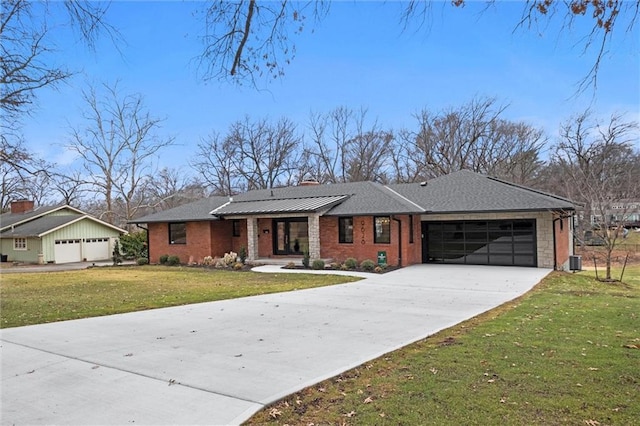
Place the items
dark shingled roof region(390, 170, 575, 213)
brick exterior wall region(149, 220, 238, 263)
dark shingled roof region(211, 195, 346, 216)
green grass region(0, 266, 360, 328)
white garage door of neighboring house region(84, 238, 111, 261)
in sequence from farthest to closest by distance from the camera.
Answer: white garage door of neighboring house region(84, 238, 111, 261)
brick exterior wall region(149, 220, 238, 263)
dark shingled roof region(211, 195, 346, 216)
dark shingled roof region(390, 170, 575, 213)
green grass region(0, 266, 360, 328)

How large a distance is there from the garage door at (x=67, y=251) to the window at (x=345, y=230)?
21754 millimetres

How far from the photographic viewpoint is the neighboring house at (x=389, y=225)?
17.8 meters

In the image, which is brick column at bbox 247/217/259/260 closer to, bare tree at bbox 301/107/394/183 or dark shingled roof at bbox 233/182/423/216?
dark shingled roof at bbox 233/182/423/216

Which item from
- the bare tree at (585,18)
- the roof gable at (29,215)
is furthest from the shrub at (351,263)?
the roof gable at (29,215)

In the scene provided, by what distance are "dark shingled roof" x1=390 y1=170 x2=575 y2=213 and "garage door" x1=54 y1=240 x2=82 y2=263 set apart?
23.3 m

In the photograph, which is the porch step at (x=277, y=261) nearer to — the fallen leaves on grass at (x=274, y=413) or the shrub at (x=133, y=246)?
the shrub at (x=133, y=246)

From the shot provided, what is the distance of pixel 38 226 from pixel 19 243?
215cm

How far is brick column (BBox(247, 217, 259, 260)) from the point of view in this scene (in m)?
22.0

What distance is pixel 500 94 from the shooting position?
3719 cm

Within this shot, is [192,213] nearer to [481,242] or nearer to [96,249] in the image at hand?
[96,249]

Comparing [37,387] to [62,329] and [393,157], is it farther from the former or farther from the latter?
[393,157]

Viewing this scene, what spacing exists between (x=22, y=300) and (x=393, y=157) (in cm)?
3315

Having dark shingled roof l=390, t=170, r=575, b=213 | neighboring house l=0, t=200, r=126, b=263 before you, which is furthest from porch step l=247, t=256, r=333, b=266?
neighboring house l=0, t=200, r=126, b=263

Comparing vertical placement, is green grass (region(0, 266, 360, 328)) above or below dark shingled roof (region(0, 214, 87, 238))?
below
